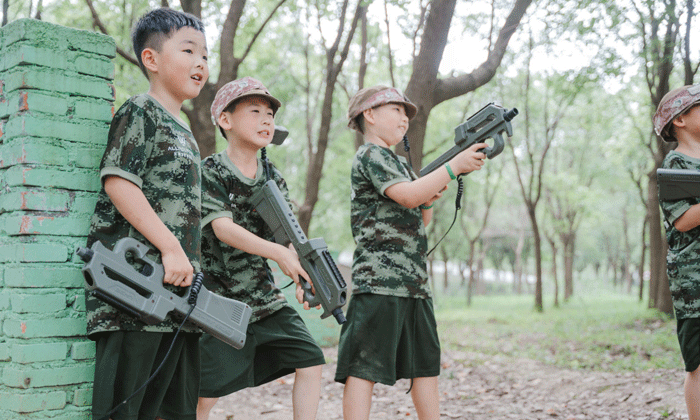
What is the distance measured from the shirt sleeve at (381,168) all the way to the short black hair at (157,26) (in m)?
1.19

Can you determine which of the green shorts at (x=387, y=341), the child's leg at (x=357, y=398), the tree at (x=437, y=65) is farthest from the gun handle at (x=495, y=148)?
the tree at (x=437, y=65)

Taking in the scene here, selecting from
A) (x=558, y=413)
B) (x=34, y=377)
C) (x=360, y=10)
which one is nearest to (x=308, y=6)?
(x=360, y=10)

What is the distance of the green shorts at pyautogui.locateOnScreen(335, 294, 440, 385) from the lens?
2.94 meters

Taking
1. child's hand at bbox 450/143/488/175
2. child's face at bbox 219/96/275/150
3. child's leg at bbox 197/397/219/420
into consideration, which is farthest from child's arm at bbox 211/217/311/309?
child's hand at bbox 450/143/488/175

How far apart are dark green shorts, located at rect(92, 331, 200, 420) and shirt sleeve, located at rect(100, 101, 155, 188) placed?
22.5 inches

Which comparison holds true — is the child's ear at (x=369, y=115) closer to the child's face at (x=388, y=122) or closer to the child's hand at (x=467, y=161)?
the child's face at (x=388, y=122)

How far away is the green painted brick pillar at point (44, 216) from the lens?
7.06 feet

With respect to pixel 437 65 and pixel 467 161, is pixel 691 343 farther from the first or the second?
pixel 437 65

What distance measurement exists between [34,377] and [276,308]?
3.54 feet

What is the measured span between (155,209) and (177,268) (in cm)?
25

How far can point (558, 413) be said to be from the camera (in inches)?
184

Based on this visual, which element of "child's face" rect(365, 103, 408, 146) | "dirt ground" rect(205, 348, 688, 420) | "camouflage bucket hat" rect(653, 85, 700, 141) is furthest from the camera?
"dirt ground" rect(205, 348, 688, 420)

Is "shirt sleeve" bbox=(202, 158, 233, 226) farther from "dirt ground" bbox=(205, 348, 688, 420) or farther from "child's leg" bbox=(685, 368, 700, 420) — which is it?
"child's leg" bbox=(685, 368, 700, 420)

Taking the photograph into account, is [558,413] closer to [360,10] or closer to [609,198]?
[360,10]
